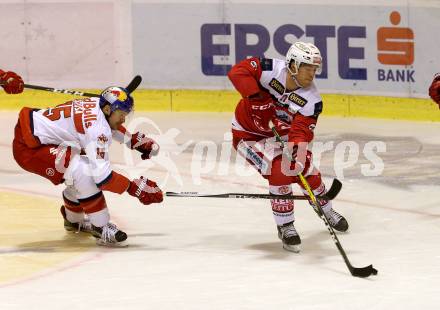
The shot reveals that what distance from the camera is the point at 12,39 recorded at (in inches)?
395

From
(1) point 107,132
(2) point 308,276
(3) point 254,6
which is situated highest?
(3) point 254,6

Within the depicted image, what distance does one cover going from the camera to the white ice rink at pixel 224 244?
4957 millimetres

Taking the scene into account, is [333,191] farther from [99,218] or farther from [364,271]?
[99,218]

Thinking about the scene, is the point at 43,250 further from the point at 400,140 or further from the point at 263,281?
the point at 400,140

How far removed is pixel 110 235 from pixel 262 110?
3.77 ft

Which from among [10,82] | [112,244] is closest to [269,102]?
[112,244]

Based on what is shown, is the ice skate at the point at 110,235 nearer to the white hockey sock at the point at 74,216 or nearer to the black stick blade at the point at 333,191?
the white hockey sock at the point at 74,216

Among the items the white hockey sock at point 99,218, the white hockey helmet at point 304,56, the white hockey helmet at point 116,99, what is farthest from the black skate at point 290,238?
the white hockey helmet at point 116,99

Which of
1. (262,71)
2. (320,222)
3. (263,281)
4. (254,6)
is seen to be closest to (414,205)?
(320,222)

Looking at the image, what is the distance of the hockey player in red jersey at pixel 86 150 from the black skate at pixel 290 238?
0.71m

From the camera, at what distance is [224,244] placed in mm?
6090

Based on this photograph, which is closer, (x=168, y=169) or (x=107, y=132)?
(x=107, y=132)

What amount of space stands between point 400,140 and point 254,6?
1944 mm

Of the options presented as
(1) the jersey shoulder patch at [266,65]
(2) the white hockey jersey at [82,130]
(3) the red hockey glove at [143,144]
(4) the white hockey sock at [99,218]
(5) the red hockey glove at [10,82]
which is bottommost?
(4) the white hockey sock at [99,218]
